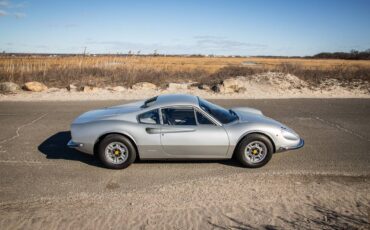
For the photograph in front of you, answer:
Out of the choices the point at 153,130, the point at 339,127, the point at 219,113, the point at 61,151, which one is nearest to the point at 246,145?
the point at 219,113

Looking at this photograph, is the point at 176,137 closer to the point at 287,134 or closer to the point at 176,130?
the point at 176,130

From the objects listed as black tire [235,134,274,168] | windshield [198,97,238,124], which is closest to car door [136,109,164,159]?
windshield [198,97,238,124]

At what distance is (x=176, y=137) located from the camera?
5605 mm

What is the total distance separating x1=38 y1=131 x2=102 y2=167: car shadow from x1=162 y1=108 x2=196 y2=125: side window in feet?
5.36

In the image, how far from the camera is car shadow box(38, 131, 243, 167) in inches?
242

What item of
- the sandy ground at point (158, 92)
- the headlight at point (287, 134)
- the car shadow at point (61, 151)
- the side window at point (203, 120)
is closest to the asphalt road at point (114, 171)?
the car shadow at point (61, 151)

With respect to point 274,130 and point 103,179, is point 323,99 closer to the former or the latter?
point 274,130

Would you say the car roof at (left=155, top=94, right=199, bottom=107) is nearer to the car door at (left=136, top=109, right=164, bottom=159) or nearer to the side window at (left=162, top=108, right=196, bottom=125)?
the side window at (left=162, top=108, right=196, bottom=125)

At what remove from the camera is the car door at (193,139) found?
5.61m

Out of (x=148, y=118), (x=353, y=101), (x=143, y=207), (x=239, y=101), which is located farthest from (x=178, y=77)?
(x=143, y=207)

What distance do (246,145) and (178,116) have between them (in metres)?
1.36

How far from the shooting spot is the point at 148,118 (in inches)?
228

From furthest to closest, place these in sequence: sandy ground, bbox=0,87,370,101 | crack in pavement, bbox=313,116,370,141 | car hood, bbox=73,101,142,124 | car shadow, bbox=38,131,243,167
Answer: sandy ground, bbox=0,87,370,101, crack in pavement, bbox=313,116,370,141, car shadow, bbox=38,131,243,167, car hood, bbox=73,101,142,124

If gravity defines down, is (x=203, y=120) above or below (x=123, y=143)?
above
